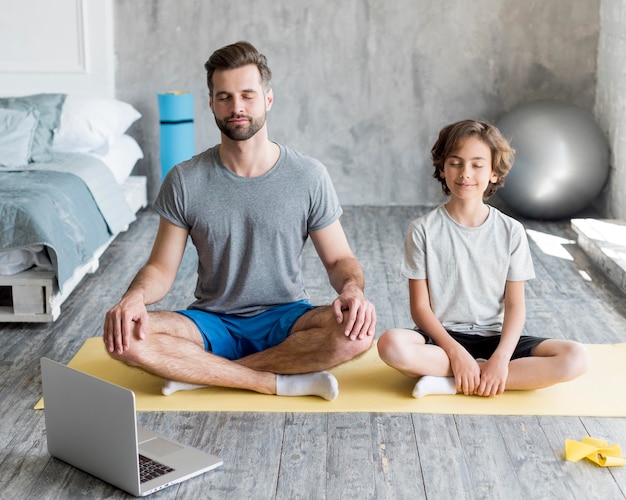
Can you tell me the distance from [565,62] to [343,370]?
10.2ft

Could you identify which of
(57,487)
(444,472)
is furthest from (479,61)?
(57,487)

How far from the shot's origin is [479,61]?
17.5 ft

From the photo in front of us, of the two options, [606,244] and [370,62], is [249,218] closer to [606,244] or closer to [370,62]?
[606,244]

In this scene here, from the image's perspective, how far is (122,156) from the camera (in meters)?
4.98

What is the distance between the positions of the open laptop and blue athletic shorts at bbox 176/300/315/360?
1.45 feet

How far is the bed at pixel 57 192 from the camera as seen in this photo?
3.36 meters

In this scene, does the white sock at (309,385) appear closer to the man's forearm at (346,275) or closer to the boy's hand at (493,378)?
the man's forearm at (346,275)

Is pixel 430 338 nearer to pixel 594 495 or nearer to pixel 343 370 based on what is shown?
pixel 343 370

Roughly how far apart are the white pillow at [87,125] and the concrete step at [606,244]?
7.63ft

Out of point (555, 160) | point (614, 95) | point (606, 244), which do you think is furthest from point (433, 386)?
point (614, 95)

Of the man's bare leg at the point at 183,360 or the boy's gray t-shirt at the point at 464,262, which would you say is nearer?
the man's bare leg at the point at 183,360

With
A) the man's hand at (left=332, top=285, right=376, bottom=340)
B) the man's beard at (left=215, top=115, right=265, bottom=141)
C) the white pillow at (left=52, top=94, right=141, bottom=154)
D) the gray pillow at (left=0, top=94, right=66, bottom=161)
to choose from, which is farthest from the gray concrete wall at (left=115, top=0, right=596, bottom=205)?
the man's hand at (left=332, top=285, right=376, bottom=340)

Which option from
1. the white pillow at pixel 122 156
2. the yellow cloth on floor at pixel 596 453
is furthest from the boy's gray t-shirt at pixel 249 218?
the white pillow at pixel 122 156

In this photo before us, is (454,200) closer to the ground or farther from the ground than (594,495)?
farther from the ground
